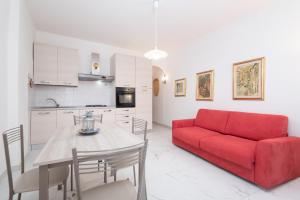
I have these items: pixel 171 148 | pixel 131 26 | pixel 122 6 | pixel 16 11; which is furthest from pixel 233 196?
pixel 16 11

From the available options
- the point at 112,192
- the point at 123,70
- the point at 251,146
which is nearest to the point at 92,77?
the point at 123,70

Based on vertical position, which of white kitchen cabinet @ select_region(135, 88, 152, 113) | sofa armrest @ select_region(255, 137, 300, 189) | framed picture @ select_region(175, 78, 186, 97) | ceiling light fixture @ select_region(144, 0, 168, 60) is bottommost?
sofa armrest @ select_region(255, 137, 300, 189)

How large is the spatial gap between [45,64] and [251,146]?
14.6 feet

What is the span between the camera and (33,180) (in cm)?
129

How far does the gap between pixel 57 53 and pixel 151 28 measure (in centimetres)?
239

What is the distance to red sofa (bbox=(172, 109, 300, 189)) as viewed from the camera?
5.84 feet

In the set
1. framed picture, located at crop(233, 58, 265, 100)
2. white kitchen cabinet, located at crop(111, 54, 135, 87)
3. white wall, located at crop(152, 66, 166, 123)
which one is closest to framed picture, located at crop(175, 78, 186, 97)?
white wall, located at crop(152, 66, 166, 123)

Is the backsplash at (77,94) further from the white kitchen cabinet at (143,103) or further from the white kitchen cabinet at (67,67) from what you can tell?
the white kitchen cabinet at (143,103)

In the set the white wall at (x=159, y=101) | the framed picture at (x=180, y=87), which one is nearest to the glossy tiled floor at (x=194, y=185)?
the framed picture at (x=180, y=87)

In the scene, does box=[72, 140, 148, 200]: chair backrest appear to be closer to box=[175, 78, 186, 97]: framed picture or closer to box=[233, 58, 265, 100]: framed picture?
box=[233, 58, 265, 100]: framed picture

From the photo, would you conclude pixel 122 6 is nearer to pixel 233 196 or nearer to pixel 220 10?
pixel 220 10

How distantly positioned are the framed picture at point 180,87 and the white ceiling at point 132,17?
1.30 metres

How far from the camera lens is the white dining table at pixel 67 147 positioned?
100cm

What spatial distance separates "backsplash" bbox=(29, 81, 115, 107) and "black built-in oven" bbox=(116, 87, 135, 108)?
1.11ft
